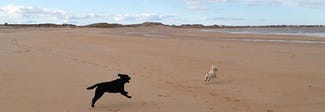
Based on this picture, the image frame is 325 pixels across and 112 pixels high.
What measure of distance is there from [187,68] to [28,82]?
445cm

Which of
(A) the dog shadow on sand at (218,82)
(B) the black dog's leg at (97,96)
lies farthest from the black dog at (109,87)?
(A) the dog shadow on sand at (218,82)

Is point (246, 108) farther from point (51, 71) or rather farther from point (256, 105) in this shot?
point (51, 71)

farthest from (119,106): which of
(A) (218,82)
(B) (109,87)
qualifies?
(A) (218,82)

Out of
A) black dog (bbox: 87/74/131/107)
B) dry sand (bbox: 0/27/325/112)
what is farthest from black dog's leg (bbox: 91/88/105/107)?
dry sand (bbox: 0/27/325/112)

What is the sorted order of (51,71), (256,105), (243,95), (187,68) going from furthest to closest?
(187,68) < (51,71) < (243,95) < (256,105)

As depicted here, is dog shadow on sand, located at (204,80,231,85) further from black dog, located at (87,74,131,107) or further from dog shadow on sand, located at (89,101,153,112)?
black dog, located at (87,74,131,107)

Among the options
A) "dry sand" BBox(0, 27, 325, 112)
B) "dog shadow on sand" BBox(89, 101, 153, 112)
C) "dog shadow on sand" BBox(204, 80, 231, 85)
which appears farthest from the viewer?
"dog shadow on sand" BBox(204, 80, 231, 85)

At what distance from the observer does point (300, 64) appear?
1295 centimetres

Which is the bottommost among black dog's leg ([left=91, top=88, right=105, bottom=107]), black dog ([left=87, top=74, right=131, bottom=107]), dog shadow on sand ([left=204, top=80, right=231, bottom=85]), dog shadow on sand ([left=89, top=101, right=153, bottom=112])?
dog shadow on sand ([left=204, top=80, right=231, bottom=85])

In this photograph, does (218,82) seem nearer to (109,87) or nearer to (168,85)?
(168,85)

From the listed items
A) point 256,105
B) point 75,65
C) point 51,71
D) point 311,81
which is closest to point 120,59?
point 75,65

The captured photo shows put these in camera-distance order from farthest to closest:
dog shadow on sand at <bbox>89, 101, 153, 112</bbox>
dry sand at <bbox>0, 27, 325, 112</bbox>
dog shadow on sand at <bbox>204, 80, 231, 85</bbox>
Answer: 1. dog shadow on sand at <bbox>204, 80, 231, 85</bbox>
2. dry sand at <bbox>0, 27, 325, 112</bbox>
3. dog shadow on sand at <bbox>89, 101, 153, 112</bbox>

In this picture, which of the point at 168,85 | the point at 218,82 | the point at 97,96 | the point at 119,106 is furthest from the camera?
the point at 218,82

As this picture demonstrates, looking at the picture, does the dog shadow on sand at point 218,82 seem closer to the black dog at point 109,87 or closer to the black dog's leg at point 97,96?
the black dog at point 109,87
